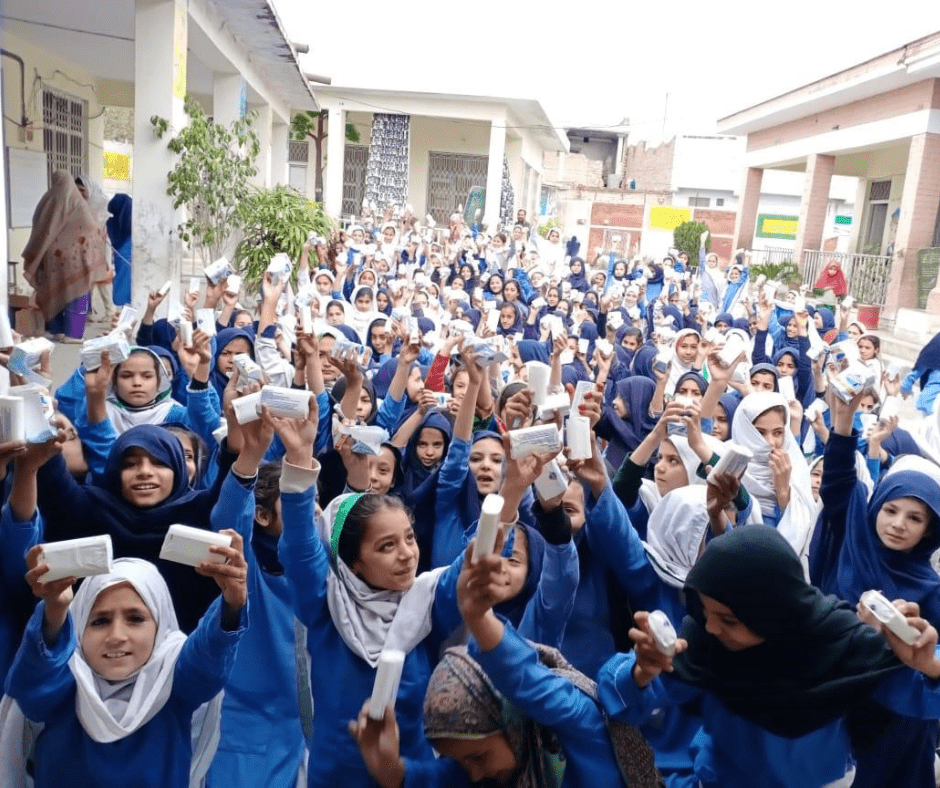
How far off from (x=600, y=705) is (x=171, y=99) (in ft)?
22.0

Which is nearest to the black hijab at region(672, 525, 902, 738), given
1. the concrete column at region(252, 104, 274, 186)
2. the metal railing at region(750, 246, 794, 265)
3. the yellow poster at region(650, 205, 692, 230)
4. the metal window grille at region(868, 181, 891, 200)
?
the concrete column at region(252, 104, 274, 186)

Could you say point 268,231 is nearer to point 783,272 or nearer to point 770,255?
point 783,272

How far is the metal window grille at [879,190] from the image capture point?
17281 millimetres

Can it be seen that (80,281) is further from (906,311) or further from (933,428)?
(906,311)

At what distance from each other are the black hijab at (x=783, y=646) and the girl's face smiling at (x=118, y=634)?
1069 mm

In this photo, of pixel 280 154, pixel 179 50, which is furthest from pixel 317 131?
pixel 179 50

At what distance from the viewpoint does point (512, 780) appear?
159cm

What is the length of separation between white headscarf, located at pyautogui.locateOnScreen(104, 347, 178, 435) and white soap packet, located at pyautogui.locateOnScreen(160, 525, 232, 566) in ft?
5.24

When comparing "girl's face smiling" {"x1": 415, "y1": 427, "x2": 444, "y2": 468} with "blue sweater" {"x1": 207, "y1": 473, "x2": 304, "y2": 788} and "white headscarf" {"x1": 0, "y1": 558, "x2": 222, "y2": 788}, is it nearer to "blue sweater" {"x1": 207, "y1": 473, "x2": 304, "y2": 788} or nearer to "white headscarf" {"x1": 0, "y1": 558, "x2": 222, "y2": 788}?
"blue sweater" {"x1": 207, "y1": 473, "x2": 304, "y2": 788}

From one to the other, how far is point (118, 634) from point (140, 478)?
2.15 feet

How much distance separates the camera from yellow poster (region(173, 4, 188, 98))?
693 cm

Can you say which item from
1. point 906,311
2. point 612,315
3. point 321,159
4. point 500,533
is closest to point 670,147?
point 321,159

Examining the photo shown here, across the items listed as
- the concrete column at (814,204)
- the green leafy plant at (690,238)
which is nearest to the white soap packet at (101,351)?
the concrete column at (814,204)

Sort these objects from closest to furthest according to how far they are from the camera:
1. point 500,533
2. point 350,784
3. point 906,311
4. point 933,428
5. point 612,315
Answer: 1. point 500,533
2. point 350,784
3. point 933,428
4. point 612,315
5. point 906,311
